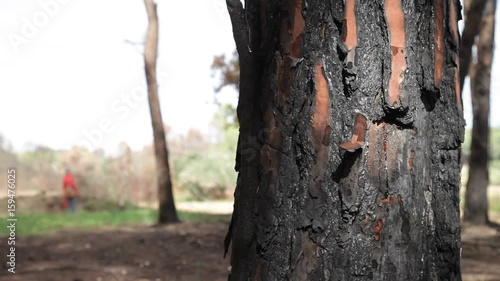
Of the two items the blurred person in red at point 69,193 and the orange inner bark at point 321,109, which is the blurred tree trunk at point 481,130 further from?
the orange inner bark at point 321,109

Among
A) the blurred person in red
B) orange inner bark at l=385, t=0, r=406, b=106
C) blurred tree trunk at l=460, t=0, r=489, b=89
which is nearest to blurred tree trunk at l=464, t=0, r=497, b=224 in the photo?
blurred tree trunk at l=460, t=0, r=489, b=89

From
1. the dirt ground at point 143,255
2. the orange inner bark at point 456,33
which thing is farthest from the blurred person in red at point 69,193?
the orange inner bark at point 456,33

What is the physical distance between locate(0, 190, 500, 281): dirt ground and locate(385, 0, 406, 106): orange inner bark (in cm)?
372

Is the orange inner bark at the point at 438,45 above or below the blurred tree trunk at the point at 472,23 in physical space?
below

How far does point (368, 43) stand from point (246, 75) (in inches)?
13.4

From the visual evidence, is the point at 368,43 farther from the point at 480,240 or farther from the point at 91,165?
the point at 91,165

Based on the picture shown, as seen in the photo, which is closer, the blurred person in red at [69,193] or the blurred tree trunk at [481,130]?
the blurred tree trunk at [481,130]

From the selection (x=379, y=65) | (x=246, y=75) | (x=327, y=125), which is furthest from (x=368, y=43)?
(x=246, y=75)

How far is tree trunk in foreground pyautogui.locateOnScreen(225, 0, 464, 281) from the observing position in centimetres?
156

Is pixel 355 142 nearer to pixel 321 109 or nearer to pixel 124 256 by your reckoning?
pixel 321 109

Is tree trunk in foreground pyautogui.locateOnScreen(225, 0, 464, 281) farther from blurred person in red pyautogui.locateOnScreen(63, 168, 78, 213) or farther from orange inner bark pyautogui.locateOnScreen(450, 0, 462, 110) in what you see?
blurred person in red pyautogui.locateOnScreen(63, 168, 78, 213)

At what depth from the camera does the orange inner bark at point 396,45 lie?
62.1 inches

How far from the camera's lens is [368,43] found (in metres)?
1.57

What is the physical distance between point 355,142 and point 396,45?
0.86 ft
